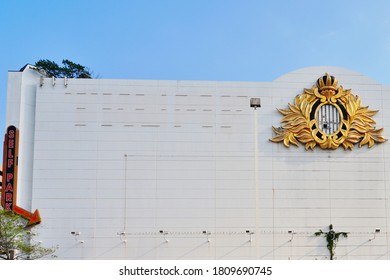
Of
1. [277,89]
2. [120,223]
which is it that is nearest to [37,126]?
[120,223]

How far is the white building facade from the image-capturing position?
25.5 meters

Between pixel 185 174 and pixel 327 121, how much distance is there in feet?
26.9

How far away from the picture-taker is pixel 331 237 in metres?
25.7

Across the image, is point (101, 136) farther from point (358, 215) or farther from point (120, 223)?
point (358, 215)

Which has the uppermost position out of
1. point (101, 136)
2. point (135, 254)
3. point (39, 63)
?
point (39, 63)

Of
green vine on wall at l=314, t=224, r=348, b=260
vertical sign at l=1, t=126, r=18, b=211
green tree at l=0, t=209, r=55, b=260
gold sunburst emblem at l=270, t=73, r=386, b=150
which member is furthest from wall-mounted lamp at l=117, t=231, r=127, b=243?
green vine on wall at l=314, t=224, r=348, b=260

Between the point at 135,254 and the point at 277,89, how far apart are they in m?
11.7

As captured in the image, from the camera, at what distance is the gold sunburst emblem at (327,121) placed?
86.7 ft

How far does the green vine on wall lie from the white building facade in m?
0.21

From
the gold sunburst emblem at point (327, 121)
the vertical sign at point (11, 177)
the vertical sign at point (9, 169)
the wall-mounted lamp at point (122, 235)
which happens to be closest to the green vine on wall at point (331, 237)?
the gold sunburst emblem at point (327, 121)

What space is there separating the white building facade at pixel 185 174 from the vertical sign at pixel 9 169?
1.33 feet

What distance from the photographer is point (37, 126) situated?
1032 inches

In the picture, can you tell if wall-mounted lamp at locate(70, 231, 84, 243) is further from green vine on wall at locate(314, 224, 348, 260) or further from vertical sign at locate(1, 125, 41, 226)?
green vine on wall at locate(314, 224, 348, 260)

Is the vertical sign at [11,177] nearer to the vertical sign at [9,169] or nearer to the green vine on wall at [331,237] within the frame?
the vertical sign at [9,169]
